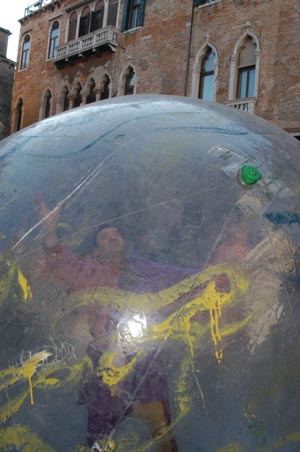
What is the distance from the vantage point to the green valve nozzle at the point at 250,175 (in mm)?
1717

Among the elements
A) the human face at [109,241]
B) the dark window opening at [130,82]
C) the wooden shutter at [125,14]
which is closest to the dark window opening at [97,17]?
the wooden shutter at [125,14]

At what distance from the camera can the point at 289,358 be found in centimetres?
159

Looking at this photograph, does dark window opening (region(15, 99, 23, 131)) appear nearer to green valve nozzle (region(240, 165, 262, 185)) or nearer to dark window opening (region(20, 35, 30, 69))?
dark window opening (region(20, 35, 30, 69))

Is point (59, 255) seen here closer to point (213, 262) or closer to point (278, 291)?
point (213, 262)

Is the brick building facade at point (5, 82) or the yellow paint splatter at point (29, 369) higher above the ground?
the brick building facade at point (5, 82)

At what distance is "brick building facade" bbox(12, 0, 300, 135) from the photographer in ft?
42.2

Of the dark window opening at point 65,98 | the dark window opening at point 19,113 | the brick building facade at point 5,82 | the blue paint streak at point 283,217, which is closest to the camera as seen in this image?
the blue paint streak at point 283,217

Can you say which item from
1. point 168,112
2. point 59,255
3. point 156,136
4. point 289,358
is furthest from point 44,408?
point 168,112

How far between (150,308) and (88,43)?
17.5m

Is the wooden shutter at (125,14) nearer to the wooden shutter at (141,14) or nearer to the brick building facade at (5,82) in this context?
the wooden shutter at (141,14)

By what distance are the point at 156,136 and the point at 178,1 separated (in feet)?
49.1

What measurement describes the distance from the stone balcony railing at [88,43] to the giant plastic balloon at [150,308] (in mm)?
16126

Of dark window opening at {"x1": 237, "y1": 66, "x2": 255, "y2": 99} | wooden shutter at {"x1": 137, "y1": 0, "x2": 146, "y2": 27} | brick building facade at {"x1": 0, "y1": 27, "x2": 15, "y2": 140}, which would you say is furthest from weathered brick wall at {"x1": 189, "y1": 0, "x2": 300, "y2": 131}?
brick building facade at {"x1": 0, "y1": 27, "x2": 15, "y2": 140}

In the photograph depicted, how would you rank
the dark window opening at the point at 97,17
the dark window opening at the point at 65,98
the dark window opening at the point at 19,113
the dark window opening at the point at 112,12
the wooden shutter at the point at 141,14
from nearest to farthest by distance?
the wooden shutter at the point at 141,14, the dark window opening at the point at 112,12, the dark window opening at the point at 97,17, the dark window opening at the point at 65,98, the dark window opening at the point at 19,113
